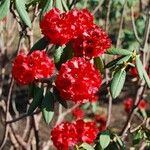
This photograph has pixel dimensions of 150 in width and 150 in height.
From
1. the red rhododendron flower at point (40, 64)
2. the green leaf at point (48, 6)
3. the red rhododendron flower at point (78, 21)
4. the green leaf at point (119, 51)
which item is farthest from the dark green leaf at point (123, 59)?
the green leaf at point (48, 6)

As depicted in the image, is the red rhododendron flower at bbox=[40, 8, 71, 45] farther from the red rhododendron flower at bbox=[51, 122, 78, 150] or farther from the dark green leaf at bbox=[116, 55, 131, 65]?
the red rhododendron flower at bbox=[51, 122, 78, 150]

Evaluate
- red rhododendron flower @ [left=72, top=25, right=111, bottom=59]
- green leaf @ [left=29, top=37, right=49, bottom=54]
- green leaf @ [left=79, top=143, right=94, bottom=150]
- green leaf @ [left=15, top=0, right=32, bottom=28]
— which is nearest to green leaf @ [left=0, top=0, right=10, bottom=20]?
green leaf @ [left=15, top=0, right=32, bottom=28]

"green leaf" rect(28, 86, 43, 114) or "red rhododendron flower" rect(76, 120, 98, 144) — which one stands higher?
"green leaf" rect(28, 86, 43, 114)

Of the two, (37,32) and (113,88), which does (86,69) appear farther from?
(37,32)

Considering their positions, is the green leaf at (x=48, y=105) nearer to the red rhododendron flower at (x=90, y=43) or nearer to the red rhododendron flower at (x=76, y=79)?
the red rhododendron flower at (x=76, y=79)

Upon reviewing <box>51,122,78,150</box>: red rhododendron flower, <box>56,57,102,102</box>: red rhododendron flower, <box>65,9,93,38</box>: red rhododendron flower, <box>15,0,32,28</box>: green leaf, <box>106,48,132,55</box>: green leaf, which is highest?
<box>15,0,32,28</box>: green leaf

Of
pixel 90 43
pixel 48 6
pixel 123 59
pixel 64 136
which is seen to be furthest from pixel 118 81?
pixel 48 6
